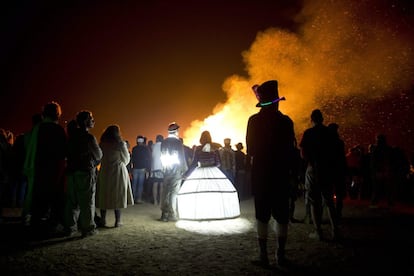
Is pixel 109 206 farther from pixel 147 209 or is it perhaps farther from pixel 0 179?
pixel 147 209

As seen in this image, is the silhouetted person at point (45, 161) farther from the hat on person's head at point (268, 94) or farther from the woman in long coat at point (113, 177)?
the hat on person's head at point (268, 94)

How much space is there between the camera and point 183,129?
69.6 ft

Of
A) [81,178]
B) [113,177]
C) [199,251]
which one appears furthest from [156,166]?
[199,251]

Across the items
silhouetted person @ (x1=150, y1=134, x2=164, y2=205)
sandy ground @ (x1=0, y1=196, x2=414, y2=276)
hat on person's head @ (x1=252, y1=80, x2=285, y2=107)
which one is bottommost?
sandy ground @ (x1=0, y1=196, x2=414, y2=276)

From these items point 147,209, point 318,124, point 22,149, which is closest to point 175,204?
point 147,209

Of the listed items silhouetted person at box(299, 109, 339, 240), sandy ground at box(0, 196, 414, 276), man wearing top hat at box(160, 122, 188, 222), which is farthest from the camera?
man wearing top hat at box(160, 122, 188, 222)

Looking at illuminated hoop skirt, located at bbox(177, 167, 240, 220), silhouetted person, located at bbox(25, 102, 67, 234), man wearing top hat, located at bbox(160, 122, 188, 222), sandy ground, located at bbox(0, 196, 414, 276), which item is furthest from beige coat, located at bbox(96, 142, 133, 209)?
illuminated hoop skirt, located at bbox(177, 167, 240, 220)

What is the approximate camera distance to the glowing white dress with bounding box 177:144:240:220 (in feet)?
27.1

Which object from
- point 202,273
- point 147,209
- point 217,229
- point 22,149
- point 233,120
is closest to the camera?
point 202,273

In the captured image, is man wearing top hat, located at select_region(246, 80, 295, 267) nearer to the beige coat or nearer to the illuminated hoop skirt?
the illuminated hoop skirt

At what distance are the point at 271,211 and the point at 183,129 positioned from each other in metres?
16.5

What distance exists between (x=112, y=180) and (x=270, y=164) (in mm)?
4168

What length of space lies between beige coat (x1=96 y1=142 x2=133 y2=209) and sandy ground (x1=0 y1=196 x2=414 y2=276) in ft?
1.94

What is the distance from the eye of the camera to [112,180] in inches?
308
